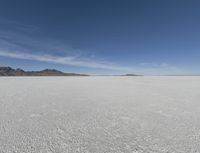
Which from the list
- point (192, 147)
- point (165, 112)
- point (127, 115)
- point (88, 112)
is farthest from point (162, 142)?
point (88, 112)

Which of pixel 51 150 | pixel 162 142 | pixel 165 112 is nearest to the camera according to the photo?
pixel 51 150

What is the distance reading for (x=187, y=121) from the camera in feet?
7.30

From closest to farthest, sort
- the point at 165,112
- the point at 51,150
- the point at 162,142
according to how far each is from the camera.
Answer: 1. the point at 51,150
2. the point at 162,142
3. the point at 165,112

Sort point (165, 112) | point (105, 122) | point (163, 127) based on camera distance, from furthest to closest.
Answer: point (165, 112) → point (105, 122) → point (163, 127)

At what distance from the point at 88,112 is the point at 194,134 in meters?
1.65

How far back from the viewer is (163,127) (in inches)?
79.3

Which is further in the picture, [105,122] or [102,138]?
[105,122]

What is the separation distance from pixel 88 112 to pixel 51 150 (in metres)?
1.36

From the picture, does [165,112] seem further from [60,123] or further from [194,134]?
[60,123]

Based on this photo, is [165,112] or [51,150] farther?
[165,112]

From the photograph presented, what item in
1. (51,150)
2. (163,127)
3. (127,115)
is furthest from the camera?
(127,115)

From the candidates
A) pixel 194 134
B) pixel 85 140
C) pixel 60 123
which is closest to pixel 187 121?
pixel 194 134

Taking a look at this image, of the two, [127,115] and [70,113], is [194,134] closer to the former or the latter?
[127,115]

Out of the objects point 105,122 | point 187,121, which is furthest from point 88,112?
point 187,121
